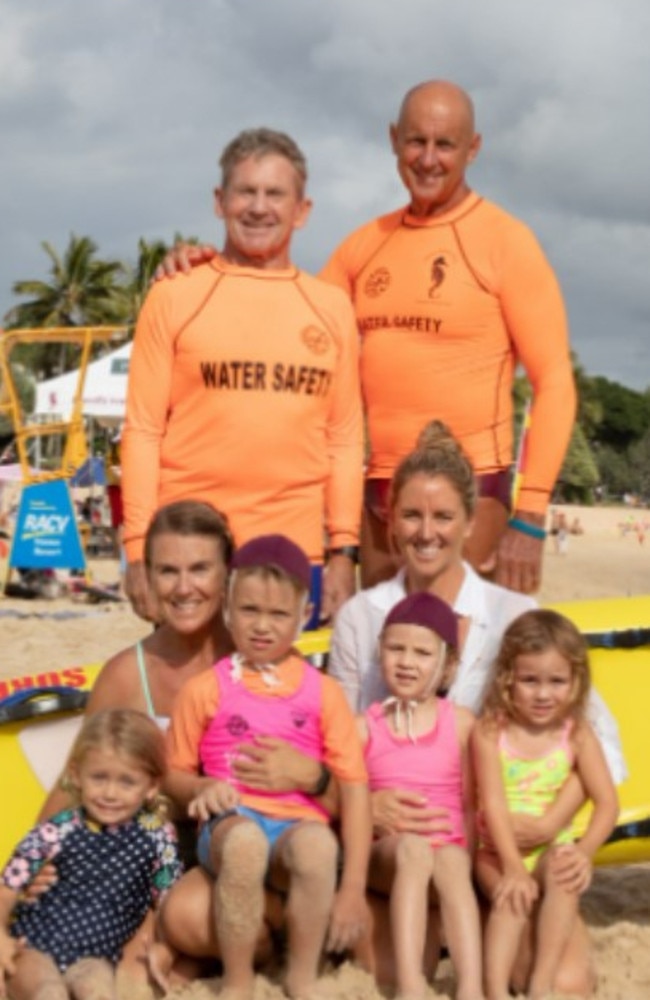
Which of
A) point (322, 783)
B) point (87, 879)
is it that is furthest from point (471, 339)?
point (87, 879)

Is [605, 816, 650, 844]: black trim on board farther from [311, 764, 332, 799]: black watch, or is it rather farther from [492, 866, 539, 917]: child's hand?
[311, 764, 332, 799]: black watch

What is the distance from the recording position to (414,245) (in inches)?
153

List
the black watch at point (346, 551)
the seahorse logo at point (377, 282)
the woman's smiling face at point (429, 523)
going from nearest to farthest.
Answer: the woman's smiling face at point (429, 523) → the black watch at point (346, 551) → the seahorse logo at point (377, 282)

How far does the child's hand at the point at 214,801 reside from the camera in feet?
10.0

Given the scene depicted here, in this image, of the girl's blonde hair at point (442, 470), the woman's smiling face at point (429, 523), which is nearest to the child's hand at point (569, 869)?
the woman's smiling face at point (429, 523)

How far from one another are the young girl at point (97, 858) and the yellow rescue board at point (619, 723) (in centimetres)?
30

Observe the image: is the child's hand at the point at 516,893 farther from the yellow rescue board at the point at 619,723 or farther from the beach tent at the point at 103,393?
the beach tent at the point at 103,393

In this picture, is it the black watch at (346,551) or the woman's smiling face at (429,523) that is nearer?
the woman's smiling face at (429,523)

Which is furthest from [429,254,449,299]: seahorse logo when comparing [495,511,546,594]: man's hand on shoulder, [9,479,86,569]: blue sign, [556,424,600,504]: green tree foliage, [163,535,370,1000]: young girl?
[556,424,600,504]: green tree foliage

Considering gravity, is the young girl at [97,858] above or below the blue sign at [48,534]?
below

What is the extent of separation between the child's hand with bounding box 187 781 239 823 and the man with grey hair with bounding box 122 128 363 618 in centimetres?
55

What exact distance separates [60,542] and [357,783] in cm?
1025

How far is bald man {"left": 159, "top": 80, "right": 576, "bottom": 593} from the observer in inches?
149

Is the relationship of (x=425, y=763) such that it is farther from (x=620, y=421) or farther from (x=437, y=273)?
(x=620, y=421)
